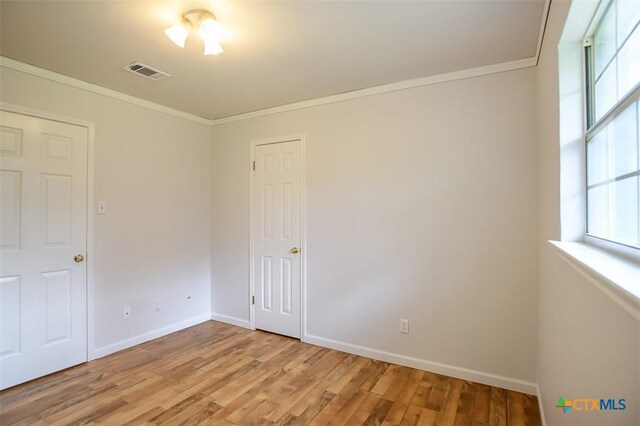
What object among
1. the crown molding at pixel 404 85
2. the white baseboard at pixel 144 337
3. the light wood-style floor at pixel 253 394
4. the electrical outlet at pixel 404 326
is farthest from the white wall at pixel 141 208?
the electrical outlet at pixel 404 326

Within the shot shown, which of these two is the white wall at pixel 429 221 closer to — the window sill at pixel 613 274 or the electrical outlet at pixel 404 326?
the electrical outlet at pixel 404 326

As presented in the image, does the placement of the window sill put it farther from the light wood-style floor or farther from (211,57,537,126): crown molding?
(211,57,537,126): crown molding

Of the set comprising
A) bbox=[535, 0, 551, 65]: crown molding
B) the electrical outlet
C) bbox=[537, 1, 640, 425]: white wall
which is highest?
bbox=[535, 0, 551, 65]: crown molding

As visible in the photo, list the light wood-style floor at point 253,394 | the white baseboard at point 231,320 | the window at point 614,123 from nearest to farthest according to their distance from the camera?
the window at point 614,123, the light wood-style floor at point 253,394, the white baseboard at point 231,320

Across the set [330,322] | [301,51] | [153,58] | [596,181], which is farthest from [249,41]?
[330,322]

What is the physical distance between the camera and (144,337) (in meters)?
3.26

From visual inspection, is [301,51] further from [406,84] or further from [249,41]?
[406,84]

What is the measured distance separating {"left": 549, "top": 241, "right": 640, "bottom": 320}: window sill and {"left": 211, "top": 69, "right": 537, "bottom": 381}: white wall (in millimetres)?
1327

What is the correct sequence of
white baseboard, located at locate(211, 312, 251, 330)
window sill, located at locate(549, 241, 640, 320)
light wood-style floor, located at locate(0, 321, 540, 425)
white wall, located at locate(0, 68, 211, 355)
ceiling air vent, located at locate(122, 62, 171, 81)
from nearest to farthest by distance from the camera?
window sill, located at locate(549, 241, 640, 320)
light wood-style floor, located at locate(0, 321, 540, 425)
ceiling air vent, located at locate(122, 62, 171, 81)
white wall, located at locate(0, 68, 211, 355)
white baseboard, located at locate(211, 312, 251, 330)

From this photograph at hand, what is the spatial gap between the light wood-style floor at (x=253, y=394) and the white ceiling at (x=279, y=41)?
98.8 inches

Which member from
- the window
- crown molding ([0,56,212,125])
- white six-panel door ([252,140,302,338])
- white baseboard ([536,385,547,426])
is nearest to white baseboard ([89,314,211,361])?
white six-panel door ([252,140,302,338])

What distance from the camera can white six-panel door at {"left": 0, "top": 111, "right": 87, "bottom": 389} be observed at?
7.81 feet

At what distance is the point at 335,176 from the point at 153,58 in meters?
1.80

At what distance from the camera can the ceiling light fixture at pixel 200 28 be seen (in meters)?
1.81
